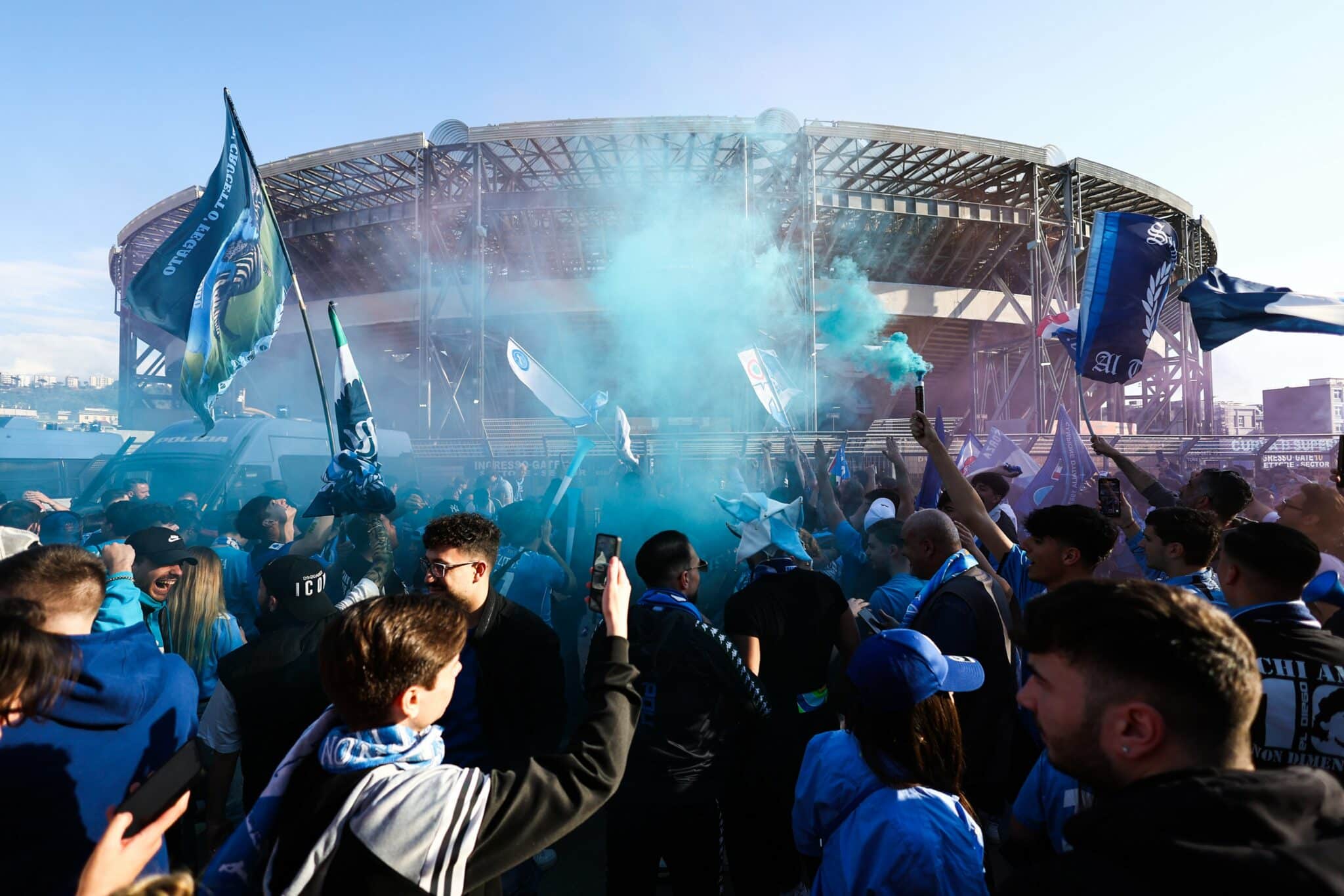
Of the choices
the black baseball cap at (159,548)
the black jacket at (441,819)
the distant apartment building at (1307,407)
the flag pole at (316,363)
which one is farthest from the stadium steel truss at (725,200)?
the black jacket at (441,819)

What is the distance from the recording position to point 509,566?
4.07 m

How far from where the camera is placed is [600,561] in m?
2.23

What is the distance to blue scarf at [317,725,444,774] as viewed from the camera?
1289 mm

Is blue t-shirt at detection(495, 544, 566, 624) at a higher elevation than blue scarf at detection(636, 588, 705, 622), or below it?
below

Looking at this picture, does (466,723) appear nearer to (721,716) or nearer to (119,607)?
(721,716)

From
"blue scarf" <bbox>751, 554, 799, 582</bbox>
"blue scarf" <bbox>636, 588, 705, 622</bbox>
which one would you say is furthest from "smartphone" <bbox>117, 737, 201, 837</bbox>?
"blue scarf" <bbox>751, 554, 799, 582</bbox>

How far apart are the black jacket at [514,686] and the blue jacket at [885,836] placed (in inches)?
41.5

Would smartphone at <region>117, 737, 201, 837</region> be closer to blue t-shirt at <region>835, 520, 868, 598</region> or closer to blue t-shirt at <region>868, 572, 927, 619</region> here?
blue t-shirt at <region>868, 572, 927, 619</region>

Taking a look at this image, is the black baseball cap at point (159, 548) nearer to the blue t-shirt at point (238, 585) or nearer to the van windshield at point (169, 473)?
the blue t-shirt at point (238, 585)

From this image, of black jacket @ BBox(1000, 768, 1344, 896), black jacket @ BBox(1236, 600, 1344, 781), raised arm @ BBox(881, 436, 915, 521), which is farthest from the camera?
raised arm @ BBox(881, 436, 915, 521)

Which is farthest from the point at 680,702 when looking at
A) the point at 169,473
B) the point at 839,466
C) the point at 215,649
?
the point at 169,473

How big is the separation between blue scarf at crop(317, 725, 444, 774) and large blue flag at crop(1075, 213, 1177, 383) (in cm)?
617

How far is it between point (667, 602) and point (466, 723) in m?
0.86

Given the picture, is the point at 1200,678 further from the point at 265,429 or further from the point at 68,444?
the point at 68,444
